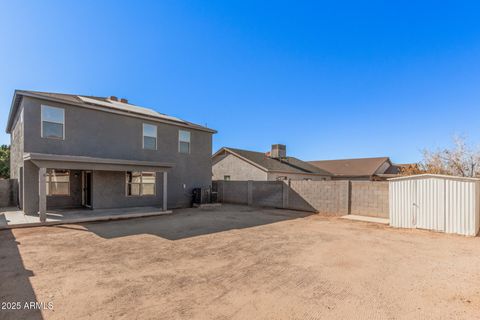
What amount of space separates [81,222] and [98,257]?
4745 millimetres

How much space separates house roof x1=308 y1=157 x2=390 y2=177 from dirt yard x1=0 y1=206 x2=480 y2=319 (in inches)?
796

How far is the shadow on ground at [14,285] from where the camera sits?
3.15 m

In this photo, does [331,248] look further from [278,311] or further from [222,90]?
[222,90]

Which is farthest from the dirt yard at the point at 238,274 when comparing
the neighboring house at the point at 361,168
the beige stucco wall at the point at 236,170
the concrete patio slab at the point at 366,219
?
the neighboring house at the point at 361,168

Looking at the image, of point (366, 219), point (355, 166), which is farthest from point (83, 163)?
point (355, 166)

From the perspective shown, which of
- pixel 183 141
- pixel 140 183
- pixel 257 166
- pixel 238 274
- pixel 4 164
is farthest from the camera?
pixel 4 164

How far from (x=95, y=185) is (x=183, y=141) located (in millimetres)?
5470

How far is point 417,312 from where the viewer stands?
10.7 ft

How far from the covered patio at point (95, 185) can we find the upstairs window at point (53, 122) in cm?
144

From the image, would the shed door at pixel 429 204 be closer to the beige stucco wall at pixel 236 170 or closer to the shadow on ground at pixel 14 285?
the shadow on ground at pixel 14 285

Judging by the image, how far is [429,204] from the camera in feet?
28.0

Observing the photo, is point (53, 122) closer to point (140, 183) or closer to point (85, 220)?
point (85, 220)

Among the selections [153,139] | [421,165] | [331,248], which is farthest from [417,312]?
[421,165]

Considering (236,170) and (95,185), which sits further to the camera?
(236,170)
